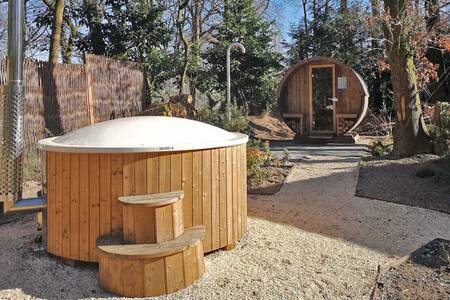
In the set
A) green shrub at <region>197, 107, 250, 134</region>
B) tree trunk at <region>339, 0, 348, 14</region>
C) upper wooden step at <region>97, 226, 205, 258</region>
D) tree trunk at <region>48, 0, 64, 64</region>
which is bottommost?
upper wooden step at <region>97, 226, 205, 258</region>

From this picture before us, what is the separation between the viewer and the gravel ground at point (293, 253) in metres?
2.62

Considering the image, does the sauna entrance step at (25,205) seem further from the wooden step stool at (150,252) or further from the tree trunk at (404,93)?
the tree trunk at (404,93)

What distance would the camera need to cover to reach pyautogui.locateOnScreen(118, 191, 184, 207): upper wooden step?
102 inches

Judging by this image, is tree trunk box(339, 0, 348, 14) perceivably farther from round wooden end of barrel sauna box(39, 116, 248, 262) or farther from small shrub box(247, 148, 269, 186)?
round wooden end of barrel sauna box(39, 116, 248, 262)

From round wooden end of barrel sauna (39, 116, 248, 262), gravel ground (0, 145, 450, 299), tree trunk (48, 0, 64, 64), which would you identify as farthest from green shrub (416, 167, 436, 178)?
tree trunk (48, 0, 64, 64)

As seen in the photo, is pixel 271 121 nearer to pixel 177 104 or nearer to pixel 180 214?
pixel 177 104

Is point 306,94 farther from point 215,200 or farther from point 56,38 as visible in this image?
point 215,200

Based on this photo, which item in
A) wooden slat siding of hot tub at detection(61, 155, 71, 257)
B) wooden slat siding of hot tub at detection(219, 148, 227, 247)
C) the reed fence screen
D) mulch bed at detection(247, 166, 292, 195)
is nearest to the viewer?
wooden slat siding of hot tub at detection(61, 155, 71, 257)

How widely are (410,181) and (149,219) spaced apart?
4.19 m

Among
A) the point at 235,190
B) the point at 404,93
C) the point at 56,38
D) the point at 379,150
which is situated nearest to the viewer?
the point at 235,190

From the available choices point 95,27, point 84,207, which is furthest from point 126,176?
point 95,27

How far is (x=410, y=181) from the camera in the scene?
5504 mm

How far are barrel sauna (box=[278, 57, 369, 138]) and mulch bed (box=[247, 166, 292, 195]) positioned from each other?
4.12m

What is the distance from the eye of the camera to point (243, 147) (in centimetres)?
348
